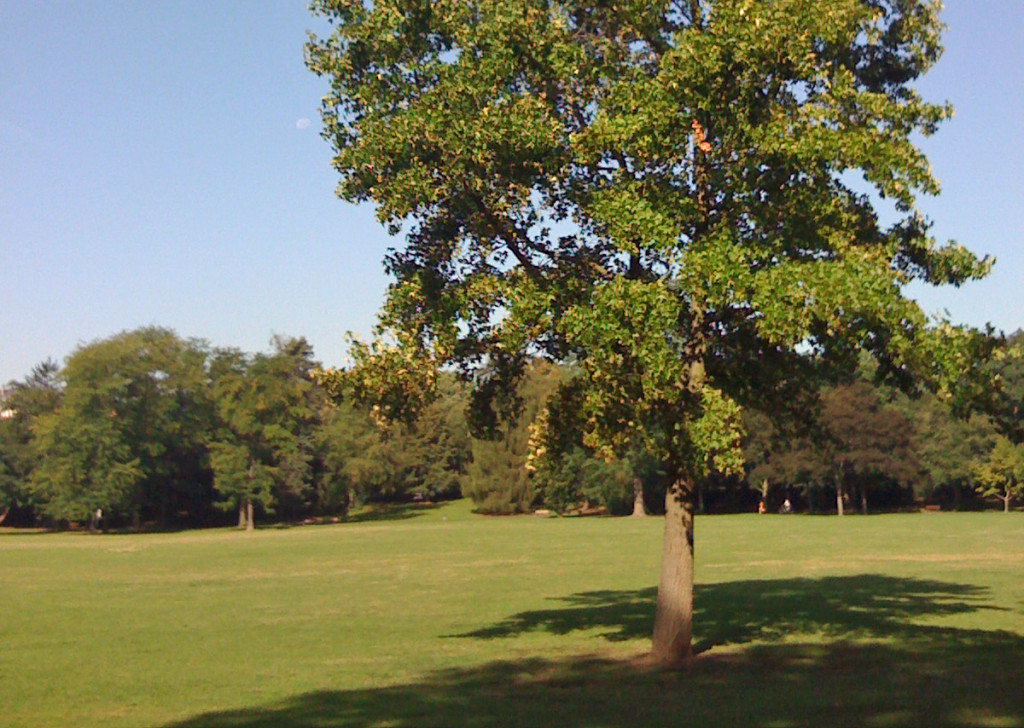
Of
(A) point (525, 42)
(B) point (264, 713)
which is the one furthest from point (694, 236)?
(B) point (264, 713)

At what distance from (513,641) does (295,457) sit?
78.6 m

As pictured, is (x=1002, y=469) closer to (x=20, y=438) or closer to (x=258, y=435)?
(x=258, y=435)

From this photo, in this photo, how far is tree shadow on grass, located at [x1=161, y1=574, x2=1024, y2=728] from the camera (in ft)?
41.3

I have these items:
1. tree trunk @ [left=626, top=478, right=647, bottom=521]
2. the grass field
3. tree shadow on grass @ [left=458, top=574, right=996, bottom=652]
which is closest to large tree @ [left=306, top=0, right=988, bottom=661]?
the grass field

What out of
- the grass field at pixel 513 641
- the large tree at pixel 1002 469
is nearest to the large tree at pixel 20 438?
the grass field at pixel 513 641

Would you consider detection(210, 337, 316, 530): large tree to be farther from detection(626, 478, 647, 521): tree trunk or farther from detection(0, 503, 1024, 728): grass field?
detection(0, 503, 1024, 728): grass field

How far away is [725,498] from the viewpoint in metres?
105

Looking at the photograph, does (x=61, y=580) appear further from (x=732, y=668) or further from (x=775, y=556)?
(x=732, y=668)

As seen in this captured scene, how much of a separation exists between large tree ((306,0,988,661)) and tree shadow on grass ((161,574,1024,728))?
1.88 meters

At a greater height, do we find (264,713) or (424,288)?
(424,288)

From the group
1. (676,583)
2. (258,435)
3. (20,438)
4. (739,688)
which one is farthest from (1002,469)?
(20,438)

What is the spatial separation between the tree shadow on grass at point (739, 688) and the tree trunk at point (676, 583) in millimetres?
445

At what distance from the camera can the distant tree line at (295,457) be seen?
8850 cm

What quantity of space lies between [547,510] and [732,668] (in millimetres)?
89582
